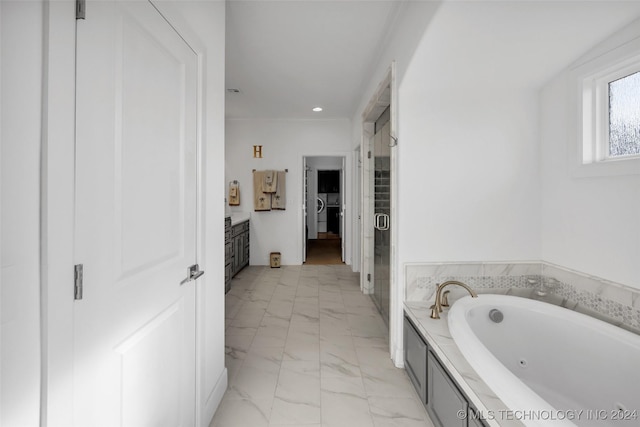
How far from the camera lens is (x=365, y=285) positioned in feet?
12.1

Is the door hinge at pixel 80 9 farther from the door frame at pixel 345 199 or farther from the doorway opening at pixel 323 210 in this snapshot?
the doorway opening at pixel 323 210

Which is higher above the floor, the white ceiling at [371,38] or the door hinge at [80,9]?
the white ceiling at [371,38]

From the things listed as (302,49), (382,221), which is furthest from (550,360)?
(302,49)

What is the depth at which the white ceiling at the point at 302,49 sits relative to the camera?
82.5 inches

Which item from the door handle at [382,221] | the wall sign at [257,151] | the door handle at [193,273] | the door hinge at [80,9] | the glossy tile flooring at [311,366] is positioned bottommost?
the glossy tile flooring at [311,366]

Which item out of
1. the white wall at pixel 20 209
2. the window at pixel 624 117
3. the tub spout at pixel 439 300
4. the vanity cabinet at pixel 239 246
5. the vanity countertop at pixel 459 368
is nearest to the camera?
the white wall at pixel 20 209

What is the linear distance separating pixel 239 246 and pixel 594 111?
163 inches

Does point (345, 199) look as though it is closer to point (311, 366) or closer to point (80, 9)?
point (311, 366)

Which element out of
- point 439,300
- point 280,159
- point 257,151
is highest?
point 257,151

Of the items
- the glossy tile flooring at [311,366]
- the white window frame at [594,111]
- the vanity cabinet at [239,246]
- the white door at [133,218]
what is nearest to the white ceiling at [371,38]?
the white window frame at [594,111]

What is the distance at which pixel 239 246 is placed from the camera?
4.49m

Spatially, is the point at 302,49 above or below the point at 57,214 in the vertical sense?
above

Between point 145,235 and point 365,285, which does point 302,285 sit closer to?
point 365,285

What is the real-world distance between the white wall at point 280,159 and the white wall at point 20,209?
445cm
